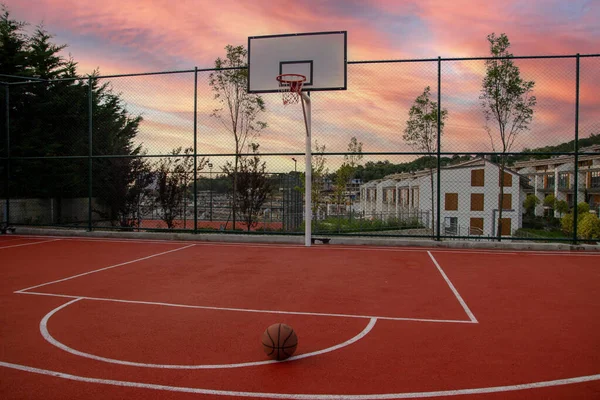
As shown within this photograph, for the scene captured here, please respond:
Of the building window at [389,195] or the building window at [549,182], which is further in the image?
the building window at [549,182]

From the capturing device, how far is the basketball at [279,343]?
369 cm

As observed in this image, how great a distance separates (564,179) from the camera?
50719mm

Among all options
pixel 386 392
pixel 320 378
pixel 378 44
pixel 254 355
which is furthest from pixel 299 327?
pixel 378 44

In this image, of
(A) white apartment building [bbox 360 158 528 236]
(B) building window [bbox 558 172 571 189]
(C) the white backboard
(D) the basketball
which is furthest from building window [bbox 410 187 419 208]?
(B) building window [bbox 558 172 571 189]

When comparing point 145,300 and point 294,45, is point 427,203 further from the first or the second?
point 145,300

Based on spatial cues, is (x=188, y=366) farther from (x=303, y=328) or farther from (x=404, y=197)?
(x=404, y=197)

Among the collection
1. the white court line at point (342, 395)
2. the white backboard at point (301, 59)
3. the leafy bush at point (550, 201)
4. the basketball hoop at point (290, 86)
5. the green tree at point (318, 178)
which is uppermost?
the white backboard at point (301, 59)

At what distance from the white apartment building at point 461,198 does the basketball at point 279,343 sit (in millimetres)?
13386

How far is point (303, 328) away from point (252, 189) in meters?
9.84

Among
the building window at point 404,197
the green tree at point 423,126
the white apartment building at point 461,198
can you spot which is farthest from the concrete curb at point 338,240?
the building window at point 404,197

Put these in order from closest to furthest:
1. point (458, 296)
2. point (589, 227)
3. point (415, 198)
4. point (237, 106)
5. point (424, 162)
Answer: point (458, 296) < point (424, 162) < point (237, 106) < point (415, 198) < point (589, 227)

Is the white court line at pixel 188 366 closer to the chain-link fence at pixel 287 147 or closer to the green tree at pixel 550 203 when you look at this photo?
the chain-link fence at pixel 287 147

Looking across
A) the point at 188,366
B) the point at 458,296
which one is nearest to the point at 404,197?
the point at 458,296

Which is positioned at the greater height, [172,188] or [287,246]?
[172,188]
